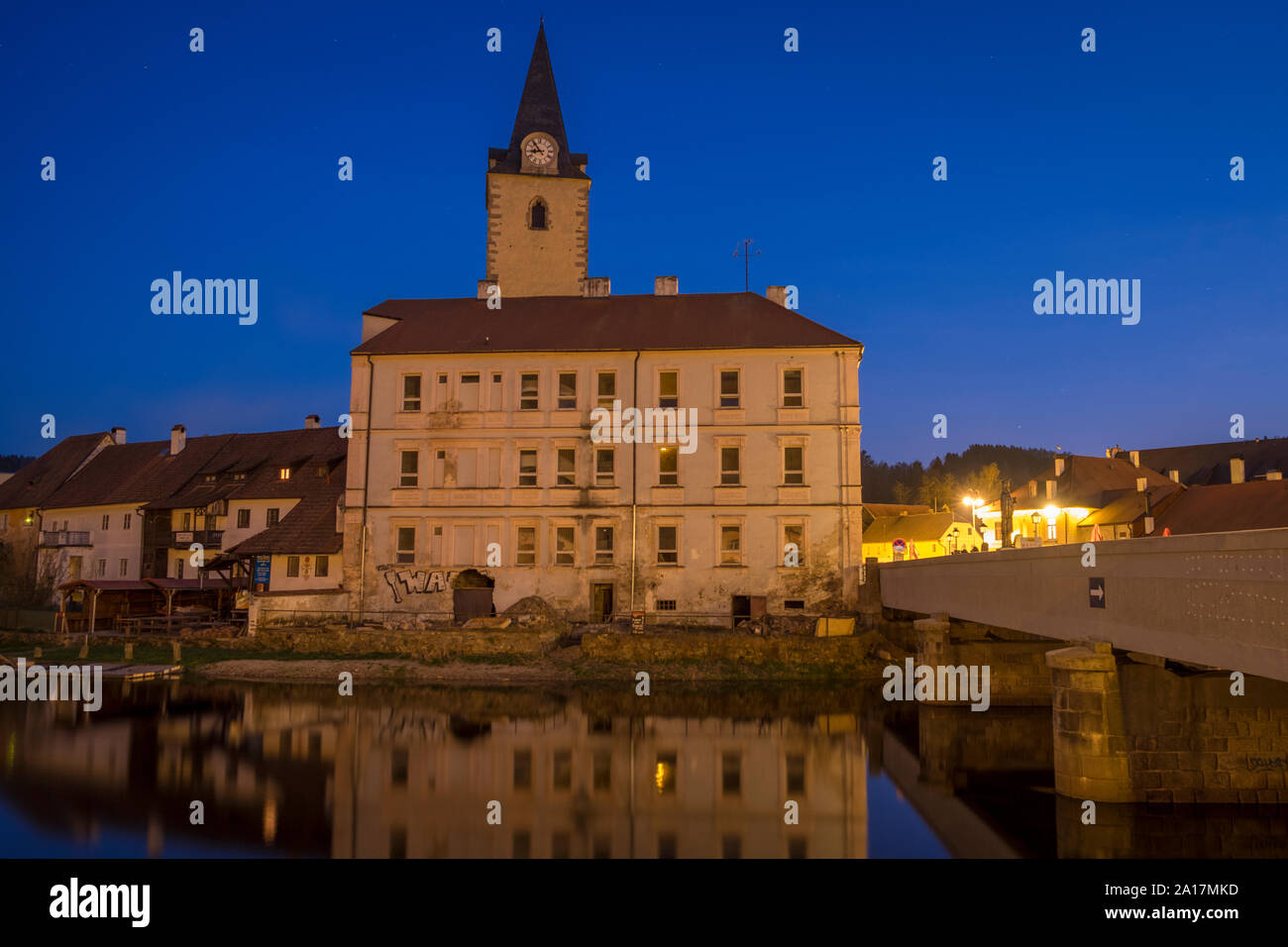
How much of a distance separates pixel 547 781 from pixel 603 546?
19.4 meters

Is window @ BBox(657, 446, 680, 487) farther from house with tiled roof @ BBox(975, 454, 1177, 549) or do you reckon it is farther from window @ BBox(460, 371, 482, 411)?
house with tiled roof @ BBox(975, 454, 1177, 549)

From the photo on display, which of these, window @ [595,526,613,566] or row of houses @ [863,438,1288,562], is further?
row of houses @ [863,438,1288,562]

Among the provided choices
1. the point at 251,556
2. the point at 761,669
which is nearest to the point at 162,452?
the point at 251,556

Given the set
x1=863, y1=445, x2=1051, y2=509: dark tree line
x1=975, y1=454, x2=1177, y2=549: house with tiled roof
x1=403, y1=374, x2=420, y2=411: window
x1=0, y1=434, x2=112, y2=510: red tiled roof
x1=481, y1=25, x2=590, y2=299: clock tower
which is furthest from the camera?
x1=863, y1=445, x2=1051, y2=509: dark tree line

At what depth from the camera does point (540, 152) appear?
49.7 metres

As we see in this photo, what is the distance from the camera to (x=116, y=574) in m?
50.8

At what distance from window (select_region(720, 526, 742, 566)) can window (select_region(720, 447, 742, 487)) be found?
2.00m

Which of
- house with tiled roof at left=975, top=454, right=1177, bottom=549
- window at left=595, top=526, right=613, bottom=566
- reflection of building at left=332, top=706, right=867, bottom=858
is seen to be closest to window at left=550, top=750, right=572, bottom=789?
reflection of building at left=332, top=706, right=867, bottom=858

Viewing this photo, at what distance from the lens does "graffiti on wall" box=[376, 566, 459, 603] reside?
37438 mm

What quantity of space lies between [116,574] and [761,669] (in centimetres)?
4113

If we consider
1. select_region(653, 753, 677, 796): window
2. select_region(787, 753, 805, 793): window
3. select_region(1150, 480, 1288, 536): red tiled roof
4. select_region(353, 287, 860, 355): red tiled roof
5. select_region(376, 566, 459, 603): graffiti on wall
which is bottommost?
select_region(787, 753, 805, 793): window

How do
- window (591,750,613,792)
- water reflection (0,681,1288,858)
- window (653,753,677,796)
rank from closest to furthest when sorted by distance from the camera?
water reflection (0,681,1288,858)
window (653,753,677,796)
window (591,750,613,792)

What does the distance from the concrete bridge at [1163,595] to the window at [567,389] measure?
21.4 meters

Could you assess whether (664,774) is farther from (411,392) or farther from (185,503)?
(185,503)
